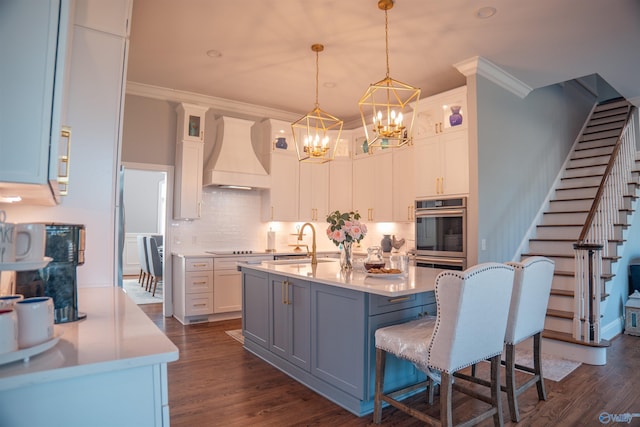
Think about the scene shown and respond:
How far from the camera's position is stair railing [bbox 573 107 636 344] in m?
3.65

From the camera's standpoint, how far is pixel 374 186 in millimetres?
5953

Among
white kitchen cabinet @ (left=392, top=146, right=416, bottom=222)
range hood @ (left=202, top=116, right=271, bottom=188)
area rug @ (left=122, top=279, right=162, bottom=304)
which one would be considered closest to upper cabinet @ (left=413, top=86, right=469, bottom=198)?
white kitchen cabinet @ (left=392, top=146, right=416, bottom=222)

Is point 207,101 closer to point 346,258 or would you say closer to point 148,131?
point 148,131

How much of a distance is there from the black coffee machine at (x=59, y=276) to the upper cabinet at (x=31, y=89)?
0.50 meters

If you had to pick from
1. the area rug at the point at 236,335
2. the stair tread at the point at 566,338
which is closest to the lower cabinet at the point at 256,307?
the area rug at the point at 236,335

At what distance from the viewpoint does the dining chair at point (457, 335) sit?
202 centimetres

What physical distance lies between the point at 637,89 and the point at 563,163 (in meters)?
1.36

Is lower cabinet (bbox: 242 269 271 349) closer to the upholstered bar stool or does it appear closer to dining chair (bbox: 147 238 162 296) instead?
the upholstered bar stool

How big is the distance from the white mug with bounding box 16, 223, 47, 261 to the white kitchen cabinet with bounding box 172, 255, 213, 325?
4.01 meters

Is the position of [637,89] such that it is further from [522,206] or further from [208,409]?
[208,409]

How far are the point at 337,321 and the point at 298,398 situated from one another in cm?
66

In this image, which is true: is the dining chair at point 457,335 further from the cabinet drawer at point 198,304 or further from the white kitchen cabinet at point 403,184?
the cabinet drawer at point 198,304

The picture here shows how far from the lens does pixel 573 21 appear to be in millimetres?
3428

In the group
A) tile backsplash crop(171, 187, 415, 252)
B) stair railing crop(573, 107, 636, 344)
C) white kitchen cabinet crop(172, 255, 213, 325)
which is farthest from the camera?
tile backsplash crop(171, 187, 415, 252)
